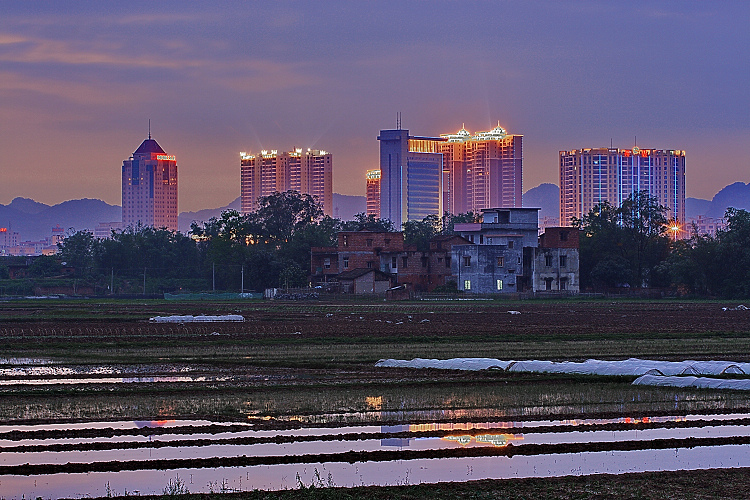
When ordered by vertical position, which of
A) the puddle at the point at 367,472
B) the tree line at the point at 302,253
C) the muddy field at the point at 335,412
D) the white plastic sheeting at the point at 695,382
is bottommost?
the puddle at the point at 367,472

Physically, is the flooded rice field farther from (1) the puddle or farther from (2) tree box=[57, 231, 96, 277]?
(2) tree box=[57, 231, 96, 277]

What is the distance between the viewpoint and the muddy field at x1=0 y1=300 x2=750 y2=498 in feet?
51.5

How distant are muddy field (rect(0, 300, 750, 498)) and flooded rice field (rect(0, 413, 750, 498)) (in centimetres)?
5

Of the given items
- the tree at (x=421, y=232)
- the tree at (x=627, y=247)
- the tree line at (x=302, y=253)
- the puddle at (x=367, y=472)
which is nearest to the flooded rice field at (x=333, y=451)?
the puddle at (x=367, y=472)

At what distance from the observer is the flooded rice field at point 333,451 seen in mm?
14734

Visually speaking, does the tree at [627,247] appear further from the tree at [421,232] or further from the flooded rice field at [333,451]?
the flooded rice field at [333,451]

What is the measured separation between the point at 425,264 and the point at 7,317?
52.0 metres

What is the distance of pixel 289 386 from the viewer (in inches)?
995

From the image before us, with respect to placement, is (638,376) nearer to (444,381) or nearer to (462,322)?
(444,381)

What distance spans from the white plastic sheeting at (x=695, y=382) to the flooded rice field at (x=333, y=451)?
4303mm

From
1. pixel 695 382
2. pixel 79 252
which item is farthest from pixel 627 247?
pixel 695 382

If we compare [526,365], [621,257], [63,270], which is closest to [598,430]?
[526,365]

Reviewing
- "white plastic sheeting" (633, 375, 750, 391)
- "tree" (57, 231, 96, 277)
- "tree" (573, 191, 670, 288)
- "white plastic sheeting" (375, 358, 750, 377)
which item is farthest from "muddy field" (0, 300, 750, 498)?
"tree" (57, 231, 96, 277)

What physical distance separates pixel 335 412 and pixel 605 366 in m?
9.98
